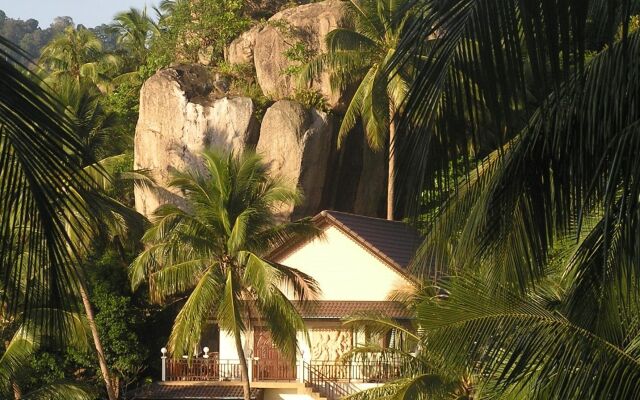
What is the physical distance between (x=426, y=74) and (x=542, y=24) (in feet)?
1.51

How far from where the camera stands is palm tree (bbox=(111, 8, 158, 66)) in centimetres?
5329

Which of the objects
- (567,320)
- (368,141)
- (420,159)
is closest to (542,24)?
(420,159)

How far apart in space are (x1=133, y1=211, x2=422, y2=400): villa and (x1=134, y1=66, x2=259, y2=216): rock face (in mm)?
5799

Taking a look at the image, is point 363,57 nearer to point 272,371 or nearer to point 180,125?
point 180,125

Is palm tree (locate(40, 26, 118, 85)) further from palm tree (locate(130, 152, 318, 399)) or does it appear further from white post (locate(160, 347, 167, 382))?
palm tree (locate(130, 152, 318, 399))

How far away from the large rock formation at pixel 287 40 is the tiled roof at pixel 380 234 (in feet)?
19.0

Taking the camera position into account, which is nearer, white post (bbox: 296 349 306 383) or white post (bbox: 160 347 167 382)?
white post (bbox: 296 349 306 383)

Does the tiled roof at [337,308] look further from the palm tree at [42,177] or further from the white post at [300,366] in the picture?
the palm tree at [42,177]

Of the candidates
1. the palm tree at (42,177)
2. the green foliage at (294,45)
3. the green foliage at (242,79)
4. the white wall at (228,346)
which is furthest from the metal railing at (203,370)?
the palm tree at (42,177)

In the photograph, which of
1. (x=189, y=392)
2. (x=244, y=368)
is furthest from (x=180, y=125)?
(x=244, y=368)

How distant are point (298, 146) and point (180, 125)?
164 inches

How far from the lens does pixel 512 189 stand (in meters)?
7.05

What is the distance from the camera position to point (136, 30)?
53969 millimetres

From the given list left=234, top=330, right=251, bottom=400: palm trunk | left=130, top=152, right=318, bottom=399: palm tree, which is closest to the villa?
left=234, top=330, right=251, bottom=400: palm trunk
